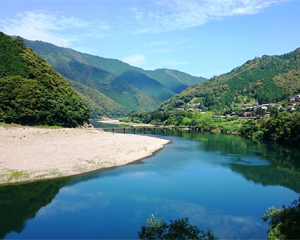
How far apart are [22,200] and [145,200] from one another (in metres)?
13.3

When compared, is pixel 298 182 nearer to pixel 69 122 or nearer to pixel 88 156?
pixel 88 156

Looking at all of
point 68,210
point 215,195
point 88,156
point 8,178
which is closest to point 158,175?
point 215,195

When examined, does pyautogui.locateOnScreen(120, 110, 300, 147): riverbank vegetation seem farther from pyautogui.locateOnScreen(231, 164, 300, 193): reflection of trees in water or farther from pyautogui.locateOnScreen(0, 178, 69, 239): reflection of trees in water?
pyautogui.locateOnScreen(0, 178, 69, 239): reflection of trees in water

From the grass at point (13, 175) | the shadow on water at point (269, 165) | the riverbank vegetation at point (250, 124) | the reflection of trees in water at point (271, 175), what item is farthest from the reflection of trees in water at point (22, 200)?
the riverbank vegetation at point (250, 124)

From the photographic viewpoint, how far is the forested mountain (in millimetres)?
65438

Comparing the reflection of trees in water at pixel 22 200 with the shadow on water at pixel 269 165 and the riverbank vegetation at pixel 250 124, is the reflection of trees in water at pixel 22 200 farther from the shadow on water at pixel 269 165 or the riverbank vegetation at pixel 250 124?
the riverbank vegetation at pixel 250 124

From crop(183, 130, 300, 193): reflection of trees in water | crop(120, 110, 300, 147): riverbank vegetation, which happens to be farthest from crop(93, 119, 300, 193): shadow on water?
crop(120, 110, 300, 147): riverbank vegetation

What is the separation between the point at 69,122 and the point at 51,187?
4856cm

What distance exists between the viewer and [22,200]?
94.4 ft

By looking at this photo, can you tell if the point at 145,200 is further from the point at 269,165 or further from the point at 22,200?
the point at 269,165

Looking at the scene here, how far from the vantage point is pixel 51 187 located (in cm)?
3281

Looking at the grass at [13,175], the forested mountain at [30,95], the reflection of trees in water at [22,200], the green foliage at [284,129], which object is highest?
the forested mountain at [30,95]

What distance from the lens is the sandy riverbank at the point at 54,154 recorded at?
35250 mm

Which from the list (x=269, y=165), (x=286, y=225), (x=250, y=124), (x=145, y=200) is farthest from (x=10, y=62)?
(x=250, y=124)
